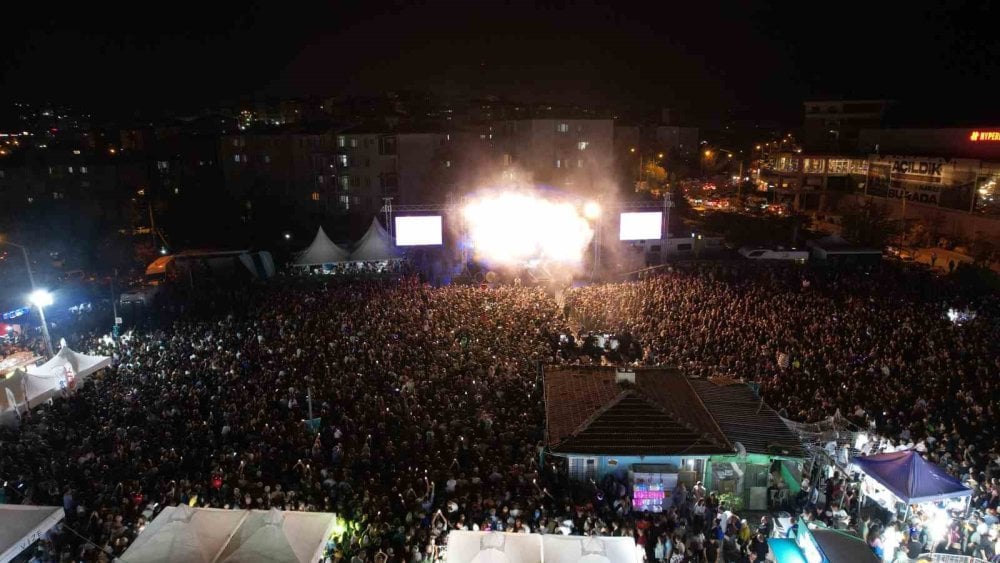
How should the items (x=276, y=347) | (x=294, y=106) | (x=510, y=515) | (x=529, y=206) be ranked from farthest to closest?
1. (x=294, y=106)
2. (x=529, y=206)
3. (x=276, y=347)
4. (x=510, y=515)

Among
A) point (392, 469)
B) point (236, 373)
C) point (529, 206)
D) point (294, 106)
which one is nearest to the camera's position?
point (392, 469)

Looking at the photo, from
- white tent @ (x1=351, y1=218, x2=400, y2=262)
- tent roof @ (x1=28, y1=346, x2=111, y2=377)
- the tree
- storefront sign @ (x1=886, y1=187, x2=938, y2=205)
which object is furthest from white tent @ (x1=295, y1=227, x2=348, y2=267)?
storefront sign @ (x1=886, y1=187, x2=938, y2=205)

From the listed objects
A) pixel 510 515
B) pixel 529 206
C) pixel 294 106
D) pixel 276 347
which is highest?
pixel 294 106

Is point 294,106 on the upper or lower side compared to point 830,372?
upper

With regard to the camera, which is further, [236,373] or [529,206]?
[529,206]

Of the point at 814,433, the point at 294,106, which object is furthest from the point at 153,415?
the point at 294,106

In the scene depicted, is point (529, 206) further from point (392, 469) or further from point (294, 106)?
point (294, 106)

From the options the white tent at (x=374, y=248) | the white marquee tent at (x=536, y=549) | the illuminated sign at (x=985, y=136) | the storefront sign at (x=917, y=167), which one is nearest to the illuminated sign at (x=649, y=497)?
the white marquee tent at (x=536, y=549)

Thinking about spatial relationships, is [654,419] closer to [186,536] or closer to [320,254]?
[186,536]
